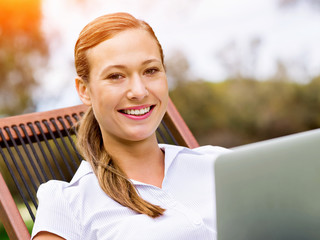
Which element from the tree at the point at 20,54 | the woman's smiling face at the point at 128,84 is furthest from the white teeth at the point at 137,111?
the tree at the point at 20,54

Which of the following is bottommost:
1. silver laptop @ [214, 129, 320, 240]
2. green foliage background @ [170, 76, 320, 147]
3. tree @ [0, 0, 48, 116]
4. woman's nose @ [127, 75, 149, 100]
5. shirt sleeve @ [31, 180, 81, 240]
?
green foliage background @ [170, 76, 320, 147]

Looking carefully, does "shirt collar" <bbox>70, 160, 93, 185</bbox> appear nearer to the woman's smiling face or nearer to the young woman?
the young woman

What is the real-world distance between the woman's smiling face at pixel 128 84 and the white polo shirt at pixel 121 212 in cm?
15

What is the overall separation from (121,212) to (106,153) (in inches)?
7.5

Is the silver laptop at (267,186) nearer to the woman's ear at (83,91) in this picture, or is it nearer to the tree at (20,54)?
the woman's ear at (83,91)

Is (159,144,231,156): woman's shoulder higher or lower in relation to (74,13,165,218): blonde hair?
lower

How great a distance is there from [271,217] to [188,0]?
7.44m

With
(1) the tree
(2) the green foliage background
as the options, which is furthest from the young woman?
(2) the green foliage background

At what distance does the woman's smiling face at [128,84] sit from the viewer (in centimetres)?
122

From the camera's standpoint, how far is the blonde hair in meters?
1.21

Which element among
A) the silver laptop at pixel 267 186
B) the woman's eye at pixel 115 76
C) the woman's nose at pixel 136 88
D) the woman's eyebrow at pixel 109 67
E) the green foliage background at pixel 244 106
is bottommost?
the green foliage background at pixel 244 106

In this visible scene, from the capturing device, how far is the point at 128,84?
122 cm

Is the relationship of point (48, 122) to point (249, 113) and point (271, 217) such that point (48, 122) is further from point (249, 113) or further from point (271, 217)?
point (249, 113)

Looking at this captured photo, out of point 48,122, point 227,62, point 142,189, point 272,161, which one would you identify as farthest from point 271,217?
point 227,62
